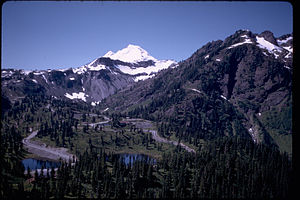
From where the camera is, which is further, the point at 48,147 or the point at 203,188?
the point at 48,147

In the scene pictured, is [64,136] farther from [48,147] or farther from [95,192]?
[95,192]

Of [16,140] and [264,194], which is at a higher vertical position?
[16,140]

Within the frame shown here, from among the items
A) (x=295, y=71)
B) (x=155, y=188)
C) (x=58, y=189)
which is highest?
(x=295, y=71)

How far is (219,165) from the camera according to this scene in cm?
9781

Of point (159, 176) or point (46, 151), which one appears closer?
point (159, 176)

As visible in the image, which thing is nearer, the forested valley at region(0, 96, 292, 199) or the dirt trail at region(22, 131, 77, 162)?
the forested valley at region(0, 96, 292, 199)

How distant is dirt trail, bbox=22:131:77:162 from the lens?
13088 centimetres

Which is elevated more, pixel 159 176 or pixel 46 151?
pixel 46 151

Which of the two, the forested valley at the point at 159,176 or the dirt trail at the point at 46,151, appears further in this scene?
the dirt trail at the point at 46,151

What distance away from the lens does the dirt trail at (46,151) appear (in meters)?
131

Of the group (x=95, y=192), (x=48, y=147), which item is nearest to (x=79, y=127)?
(x=48, y=147)

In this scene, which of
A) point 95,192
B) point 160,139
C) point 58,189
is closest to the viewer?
point 58,189

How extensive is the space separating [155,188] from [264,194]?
3824 cm

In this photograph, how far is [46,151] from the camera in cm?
13925
